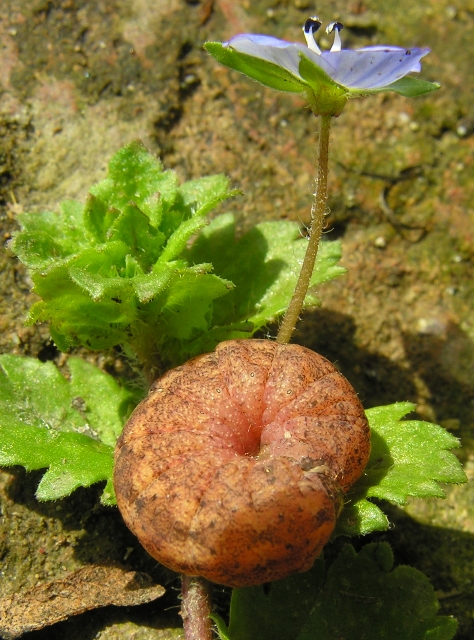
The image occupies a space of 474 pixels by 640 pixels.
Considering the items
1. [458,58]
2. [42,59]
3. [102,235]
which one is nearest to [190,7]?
[42,59]

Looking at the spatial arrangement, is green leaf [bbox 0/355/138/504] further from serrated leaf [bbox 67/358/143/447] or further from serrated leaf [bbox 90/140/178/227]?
serrated leaf [bbox 90/140/178/227]

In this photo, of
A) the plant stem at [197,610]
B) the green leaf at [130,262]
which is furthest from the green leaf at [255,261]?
the plant stem at [197,610]

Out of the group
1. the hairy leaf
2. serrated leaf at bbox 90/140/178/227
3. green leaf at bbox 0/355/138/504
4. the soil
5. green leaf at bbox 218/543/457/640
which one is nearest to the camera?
green leaf at bbox 0/355/138/504

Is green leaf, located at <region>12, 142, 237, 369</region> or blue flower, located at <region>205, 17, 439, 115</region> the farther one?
green leaf, located at <region>12, 142, 237, 369</region>

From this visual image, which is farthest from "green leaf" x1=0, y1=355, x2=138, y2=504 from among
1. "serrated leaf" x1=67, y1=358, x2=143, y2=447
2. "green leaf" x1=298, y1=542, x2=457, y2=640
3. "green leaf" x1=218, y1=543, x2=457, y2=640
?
"green leaf" x1=298, y1=542, x2=457, y2=640

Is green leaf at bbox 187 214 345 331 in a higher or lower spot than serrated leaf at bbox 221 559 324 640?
Answer: higher

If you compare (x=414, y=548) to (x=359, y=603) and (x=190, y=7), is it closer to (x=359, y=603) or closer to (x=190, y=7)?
(x=359, y=603)
